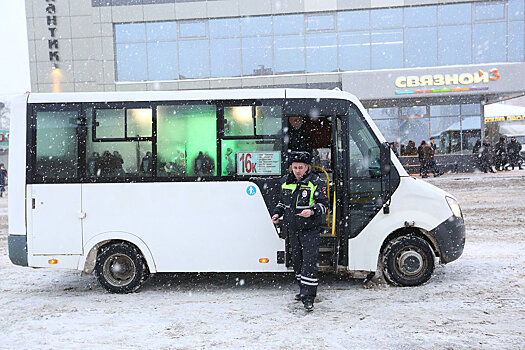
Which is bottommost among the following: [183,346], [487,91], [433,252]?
[183,346]

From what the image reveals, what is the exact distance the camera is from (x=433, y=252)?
5766 millimetres

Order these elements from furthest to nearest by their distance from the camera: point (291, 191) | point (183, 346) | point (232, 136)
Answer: point (232, 136)
point (291, 191)
point (183, 346)

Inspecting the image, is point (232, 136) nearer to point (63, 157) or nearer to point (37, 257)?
point (63, 157)

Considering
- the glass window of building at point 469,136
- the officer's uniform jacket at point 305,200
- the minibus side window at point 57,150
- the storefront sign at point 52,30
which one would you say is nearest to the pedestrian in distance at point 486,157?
the glass window of building at point 469,136

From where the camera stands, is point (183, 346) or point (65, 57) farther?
point (65, 57)

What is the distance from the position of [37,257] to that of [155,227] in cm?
159

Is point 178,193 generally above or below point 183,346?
above

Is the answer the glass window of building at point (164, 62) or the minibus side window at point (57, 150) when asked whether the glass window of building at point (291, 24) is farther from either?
the minibus side window at point (57, 150)

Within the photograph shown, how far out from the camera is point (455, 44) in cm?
2495

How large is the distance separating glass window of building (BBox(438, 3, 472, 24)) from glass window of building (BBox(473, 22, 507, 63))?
0.75m

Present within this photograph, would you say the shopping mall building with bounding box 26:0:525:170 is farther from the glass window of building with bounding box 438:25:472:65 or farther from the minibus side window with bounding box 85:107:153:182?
the minibus side window with bounding box 85:107:153:182

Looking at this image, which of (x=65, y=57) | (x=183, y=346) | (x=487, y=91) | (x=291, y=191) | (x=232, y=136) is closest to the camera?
(x=183, y=346)

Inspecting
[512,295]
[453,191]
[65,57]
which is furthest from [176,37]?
[512,295]

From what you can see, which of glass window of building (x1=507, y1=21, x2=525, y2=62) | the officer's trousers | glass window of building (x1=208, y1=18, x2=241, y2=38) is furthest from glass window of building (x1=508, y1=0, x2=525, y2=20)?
the officer's trousers
